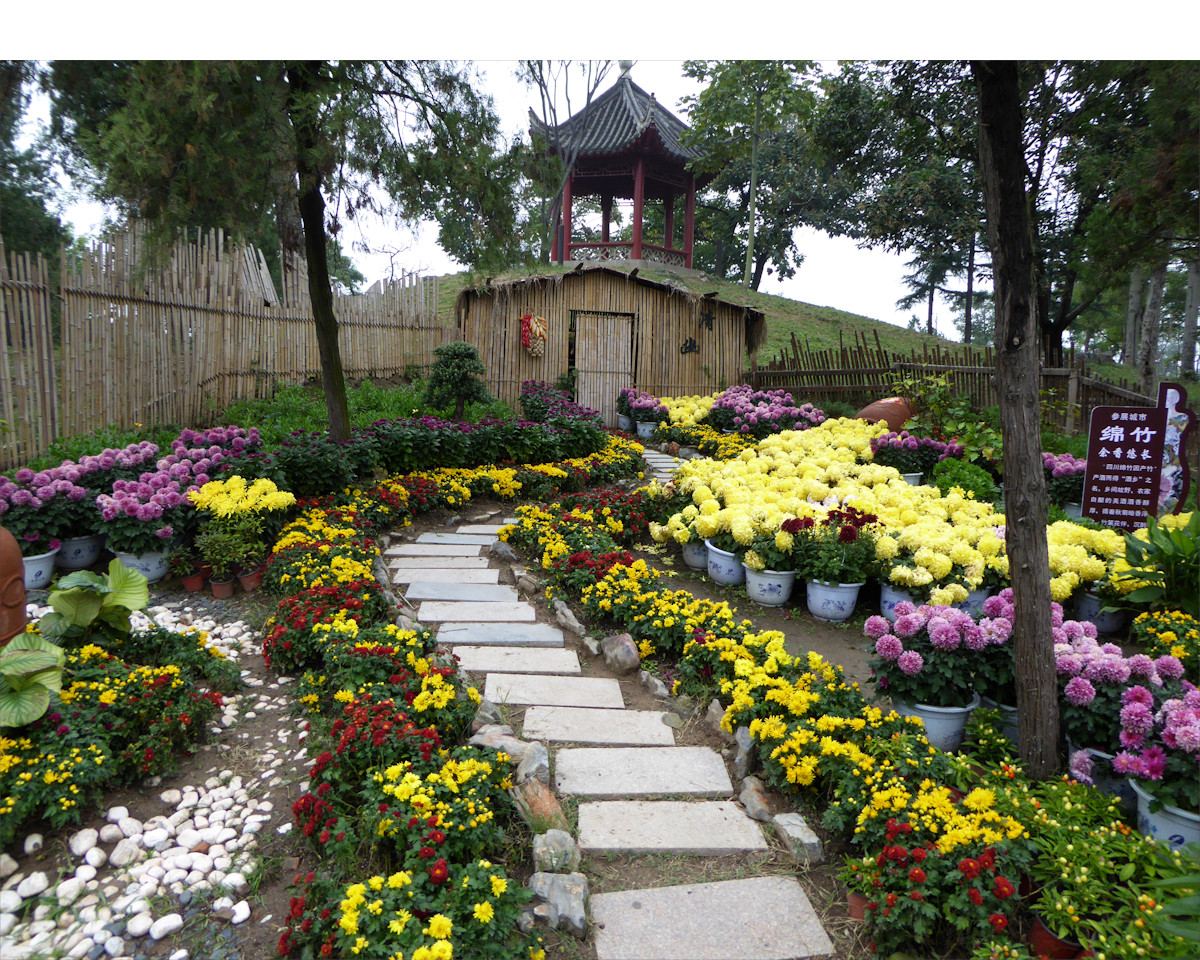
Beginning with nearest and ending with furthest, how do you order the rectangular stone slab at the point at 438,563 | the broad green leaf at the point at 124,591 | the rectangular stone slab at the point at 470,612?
the broad green leaf at the point at 124,591 → the rectangular stone slab at the point at 470,612 → the rectangular stone slab at the point at 438,563

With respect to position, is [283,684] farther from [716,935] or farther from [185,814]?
[716,935]

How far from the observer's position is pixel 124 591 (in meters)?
3.24

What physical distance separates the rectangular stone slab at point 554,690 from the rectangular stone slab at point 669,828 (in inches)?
30.9

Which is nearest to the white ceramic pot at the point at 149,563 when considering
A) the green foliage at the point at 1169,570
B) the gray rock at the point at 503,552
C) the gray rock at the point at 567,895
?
the gray rock at the point at 503,552

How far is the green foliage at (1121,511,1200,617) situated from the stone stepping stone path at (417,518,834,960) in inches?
109

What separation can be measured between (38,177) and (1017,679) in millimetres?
8177

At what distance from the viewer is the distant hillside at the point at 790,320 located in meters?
19.2

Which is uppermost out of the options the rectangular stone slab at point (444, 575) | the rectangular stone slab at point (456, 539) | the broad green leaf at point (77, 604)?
the broad green leaf at point (77, 604)

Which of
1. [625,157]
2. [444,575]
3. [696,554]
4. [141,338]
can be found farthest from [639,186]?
[444,575]

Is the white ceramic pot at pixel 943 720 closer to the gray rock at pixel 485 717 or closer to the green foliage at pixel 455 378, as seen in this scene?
the gray rock at pixel 485 717

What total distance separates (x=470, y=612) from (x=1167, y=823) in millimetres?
3432

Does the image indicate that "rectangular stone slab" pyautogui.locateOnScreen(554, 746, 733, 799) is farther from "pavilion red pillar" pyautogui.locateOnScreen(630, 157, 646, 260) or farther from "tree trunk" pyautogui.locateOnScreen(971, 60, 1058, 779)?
"pavilion red pillar" pyautogui.locateOnScreen(630, 157, 646, 260)

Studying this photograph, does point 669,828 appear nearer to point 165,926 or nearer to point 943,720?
point 943,720

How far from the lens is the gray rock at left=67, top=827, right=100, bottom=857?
2262 millimetres
